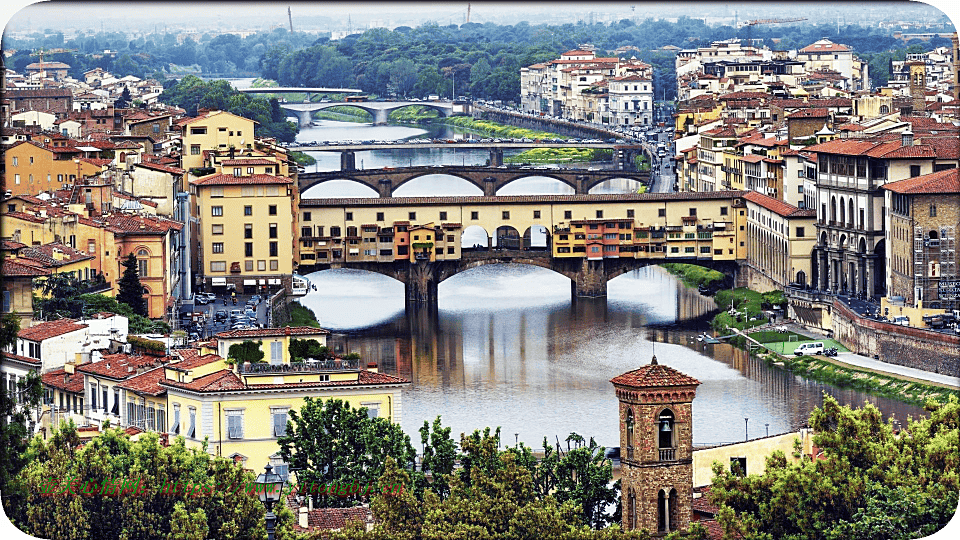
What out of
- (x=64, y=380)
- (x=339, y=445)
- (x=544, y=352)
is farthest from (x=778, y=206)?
(x=339, y=445)

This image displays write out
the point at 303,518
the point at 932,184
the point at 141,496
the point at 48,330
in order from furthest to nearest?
the point at 932,184
the point at 48,330
the point at 303,518
the point at 141,496

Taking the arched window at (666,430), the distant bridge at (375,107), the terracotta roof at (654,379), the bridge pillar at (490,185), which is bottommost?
the bridge pillar at (490,185)

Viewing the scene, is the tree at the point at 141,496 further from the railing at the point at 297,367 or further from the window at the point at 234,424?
the railing at the point at 297,367

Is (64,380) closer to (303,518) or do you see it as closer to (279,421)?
(279,421)

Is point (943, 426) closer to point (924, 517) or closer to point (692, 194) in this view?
point (924, 517)

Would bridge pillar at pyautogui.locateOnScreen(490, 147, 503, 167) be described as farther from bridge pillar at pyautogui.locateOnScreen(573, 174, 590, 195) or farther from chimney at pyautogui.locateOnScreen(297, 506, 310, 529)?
chimney at pyautogui.locateOnScreen(297, 506, 310, 529)

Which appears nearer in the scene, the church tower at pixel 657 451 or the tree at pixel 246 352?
the church tower at pixel 657 451

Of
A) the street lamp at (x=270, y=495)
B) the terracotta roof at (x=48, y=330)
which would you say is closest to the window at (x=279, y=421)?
the terracotta roof at (x=48, y=330)

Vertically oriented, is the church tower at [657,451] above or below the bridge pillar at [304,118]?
above
